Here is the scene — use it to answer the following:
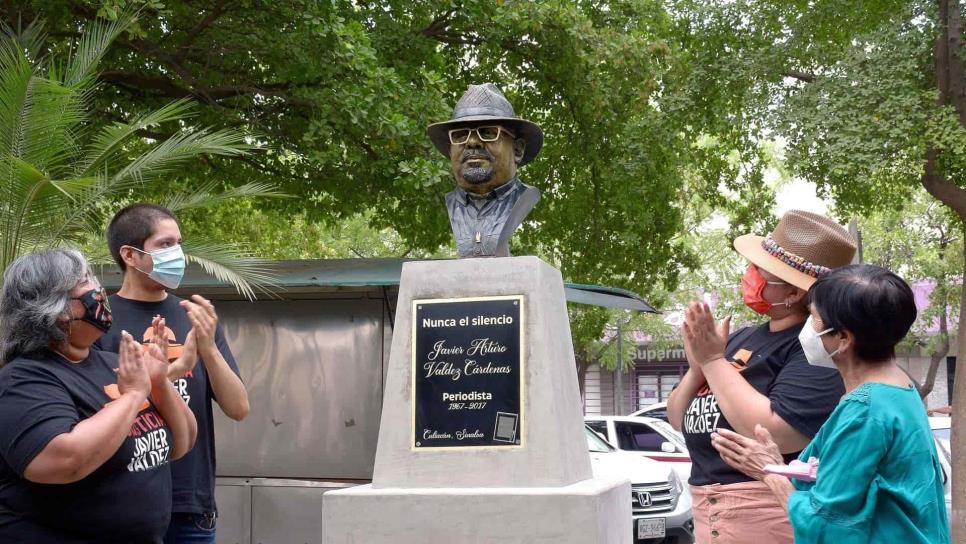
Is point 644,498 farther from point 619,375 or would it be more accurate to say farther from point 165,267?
point 619,375

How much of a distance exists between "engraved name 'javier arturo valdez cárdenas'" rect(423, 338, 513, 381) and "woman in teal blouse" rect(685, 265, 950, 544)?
265 centimetres

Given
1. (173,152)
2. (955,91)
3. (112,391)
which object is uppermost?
(955,91)

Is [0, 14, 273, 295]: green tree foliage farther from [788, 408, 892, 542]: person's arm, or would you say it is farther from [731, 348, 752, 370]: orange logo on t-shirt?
[788, 408, 892, 542]: person's arm

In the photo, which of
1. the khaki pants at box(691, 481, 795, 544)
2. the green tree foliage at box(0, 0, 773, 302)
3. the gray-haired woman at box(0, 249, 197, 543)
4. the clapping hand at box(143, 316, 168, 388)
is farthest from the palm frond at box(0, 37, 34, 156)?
the khaki pants at box(691, 481, 795, 544)

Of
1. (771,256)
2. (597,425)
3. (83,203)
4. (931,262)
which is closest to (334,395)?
(83,203)

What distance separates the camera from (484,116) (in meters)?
6.22

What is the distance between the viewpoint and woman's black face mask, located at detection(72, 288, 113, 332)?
12.1ft

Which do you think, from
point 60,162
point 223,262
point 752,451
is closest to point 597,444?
point 223,262

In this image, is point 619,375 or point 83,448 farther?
point 619,375

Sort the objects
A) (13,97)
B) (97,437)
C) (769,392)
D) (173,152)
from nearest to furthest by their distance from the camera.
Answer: (97,437), (769,392), (13,97), (173,152)

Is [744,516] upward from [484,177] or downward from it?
downward

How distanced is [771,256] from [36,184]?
5.49 m

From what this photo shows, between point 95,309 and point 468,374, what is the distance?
2.48m

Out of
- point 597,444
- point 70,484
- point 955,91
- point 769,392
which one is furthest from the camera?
point 597,444
